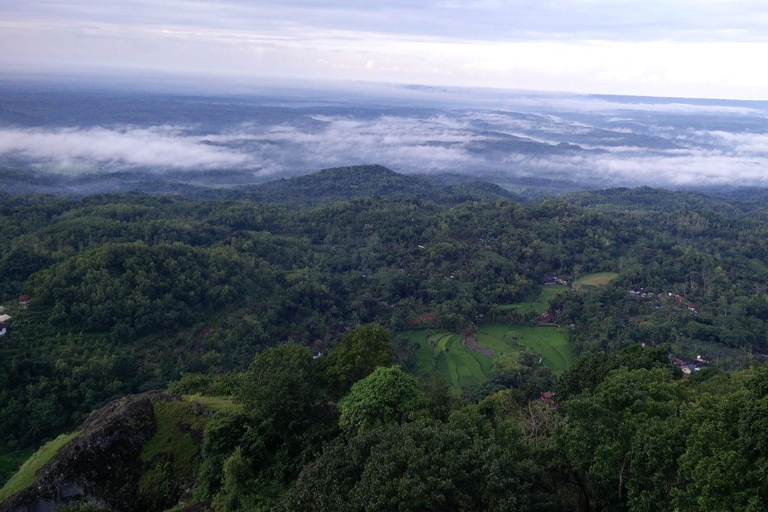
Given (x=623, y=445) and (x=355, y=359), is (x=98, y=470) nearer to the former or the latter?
(x=355, y=359)

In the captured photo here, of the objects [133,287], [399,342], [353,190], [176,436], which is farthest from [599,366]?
[353,190]

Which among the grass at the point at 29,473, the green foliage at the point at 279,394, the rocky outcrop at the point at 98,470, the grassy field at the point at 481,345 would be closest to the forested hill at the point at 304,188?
the grassy field at the point at 481,345

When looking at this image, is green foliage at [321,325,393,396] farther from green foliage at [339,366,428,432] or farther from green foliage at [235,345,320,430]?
green foliage at [339,366,428,432]

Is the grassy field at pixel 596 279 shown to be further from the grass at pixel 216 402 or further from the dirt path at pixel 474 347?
the grass at pixel 216 402

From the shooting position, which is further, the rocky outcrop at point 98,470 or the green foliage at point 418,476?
the rocky outcrop at point 98,470

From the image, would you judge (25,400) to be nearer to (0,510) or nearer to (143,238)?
(0,510)

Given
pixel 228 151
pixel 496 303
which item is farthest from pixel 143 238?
pixel 228 151
